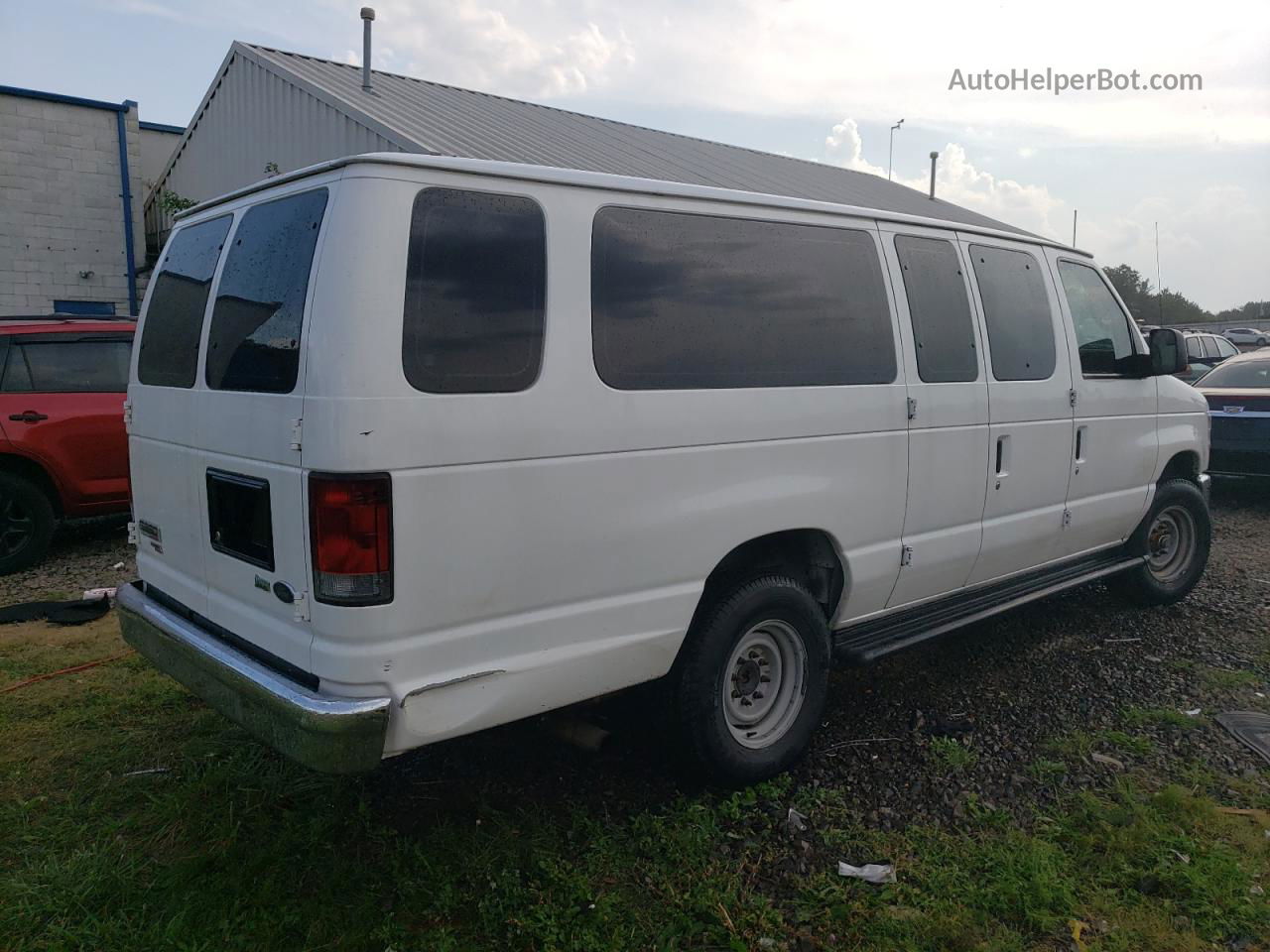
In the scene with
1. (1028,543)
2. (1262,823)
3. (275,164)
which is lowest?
(1262,823)

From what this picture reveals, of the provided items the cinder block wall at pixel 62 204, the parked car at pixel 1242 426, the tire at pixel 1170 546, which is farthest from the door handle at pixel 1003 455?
the cinder block wall at pixel 62 204

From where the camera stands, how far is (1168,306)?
47.9m

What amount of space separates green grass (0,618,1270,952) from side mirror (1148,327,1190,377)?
2504mm

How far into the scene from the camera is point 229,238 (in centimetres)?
329

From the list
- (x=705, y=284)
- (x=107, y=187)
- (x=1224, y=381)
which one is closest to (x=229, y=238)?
(x=705, y=284)

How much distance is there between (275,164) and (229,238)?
9.29 meters

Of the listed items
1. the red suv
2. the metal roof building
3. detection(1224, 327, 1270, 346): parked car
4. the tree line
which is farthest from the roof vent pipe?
the tree line

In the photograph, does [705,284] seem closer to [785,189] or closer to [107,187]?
[785,189]

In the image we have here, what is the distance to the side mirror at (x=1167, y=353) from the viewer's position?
5.21 meters

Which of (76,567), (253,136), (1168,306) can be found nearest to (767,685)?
(76,567)

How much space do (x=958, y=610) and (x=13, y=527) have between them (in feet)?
20.6

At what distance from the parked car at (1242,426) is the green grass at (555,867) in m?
6.71

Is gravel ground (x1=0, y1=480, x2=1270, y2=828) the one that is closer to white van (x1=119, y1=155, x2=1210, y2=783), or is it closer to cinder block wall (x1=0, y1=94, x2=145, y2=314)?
white van (x1=119, y1=155, x2=1210, y2=783)

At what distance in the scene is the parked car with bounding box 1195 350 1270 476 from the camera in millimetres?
9023
